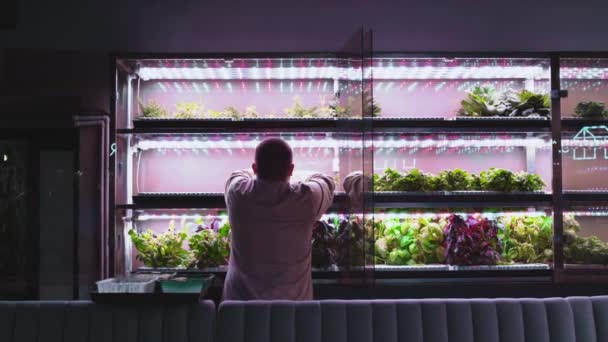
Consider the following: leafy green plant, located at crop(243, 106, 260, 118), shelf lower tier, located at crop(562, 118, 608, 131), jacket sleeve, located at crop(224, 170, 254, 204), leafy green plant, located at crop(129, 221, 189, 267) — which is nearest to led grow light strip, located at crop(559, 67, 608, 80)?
shelf lower tier, located at crop(562, 118, 608, 131)

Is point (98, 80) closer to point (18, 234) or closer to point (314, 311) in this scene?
point (18, 234)

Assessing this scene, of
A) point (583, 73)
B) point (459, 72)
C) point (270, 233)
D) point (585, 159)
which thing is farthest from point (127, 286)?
point (583, 73)

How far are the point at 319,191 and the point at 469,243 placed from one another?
4.91 ft

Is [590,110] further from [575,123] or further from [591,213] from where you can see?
[591,213]

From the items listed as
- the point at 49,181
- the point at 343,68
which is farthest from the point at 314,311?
the point at 49,181

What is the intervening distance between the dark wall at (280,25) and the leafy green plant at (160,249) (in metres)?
1.65

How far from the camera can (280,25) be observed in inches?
179

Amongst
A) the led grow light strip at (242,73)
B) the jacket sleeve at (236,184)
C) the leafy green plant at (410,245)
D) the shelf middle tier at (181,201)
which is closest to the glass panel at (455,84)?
the led grow light strip at (242,73)

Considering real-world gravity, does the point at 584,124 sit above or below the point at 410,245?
above

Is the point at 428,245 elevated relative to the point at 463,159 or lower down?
lower down

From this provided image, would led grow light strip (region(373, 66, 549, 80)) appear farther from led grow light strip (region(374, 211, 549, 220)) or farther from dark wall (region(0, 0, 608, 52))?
led grow light strip (region(374, 211, 549, 220))

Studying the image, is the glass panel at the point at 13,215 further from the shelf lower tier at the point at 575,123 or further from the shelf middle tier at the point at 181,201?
the shelf lower tier at the point at 575,123

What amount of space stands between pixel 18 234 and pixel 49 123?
94 centimetres

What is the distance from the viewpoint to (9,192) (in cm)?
425
